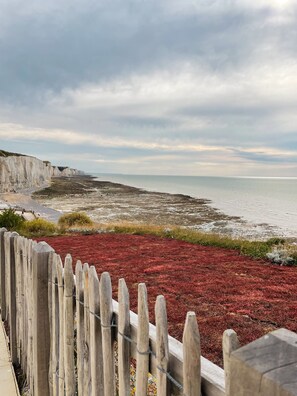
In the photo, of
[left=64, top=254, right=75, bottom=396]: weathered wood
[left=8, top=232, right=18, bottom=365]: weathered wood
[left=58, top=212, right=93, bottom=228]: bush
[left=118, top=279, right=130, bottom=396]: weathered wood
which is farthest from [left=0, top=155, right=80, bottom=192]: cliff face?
[left=118, top=279, right=130, bottom=396]: weathered wood

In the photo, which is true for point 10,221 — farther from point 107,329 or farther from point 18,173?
point 18,173

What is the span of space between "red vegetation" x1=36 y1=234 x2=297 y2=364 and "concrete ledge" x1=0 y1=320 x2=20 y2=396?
2.22 meters

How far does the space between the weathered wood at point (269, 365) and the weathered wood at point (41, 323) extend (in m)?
2.60

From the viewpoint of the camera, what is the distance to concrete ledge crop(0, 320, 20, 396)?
3.66m

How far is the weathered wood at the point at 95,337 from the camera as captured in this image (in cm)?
227

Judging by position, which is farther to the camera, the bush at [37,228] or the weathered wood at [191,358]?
the bush at [37,228]

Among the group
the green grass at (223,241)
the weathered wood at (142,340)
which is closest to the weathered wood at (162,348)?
the weathered wood at (142,340)

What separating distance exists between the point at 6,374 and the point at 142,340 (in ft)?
10.1

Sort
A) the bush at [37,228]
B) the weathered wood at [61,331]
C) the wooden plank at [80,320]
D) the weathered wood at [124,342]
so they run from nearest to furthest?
the weathered wood at [124,342], the wooden plank at [80,320], the weathered wood at [61,331], the bush at [37,228]

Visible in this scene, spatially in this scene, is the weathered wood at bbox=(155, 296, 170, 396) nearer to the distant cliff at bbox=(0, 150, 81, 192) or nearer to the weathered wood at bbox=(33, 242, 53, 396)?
the weathered wood at bbox=(33, 242, 53, 396)

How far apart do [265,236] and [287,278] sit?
18344 millimetres

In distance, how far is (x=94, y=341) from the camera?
2295 mm

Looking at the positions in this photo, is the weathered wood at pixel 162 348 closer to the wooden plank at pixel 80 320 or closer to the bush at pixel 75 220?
the wooden plank at pixel 80 320

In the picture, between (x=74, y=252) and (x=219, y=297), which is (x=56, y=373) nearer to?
(x=219, y=297)
